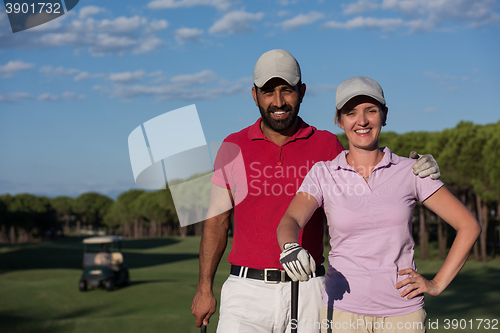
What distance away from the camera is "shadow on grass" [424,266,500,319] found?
15.0 m

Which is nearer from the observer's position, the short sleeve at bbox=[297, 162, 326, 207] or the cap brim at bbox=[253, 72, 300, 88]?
the short sleeve at bbox=[297, 162, 326, 207]

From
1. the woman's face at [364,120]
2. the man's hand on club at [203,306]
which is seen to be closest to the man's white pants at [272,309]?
the man's hand on club at [203,306]

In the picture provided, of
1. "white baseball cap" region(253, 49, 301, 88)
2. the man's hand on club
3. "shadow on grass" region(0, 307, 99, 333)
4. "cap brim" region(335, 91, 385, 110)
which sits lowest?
"shadow on grass" region(0, 307, 99, 333)

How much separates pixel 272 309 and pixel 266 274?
0.25 m

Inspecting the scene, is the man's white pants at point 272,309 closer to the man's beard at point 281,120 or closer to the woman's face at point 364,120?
the man's beard at point 281,120

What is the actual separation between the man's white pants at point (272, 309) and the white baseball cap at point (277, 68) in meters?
1.45

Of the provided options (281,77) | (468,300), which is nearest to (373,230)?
(281,77)

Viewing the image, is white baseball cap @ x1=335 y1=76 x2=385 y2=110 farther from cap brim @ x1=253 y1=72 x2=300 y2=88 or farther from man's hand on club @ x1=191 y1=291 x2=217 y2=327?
man's hand on club @ x1=191 y1=291 x2=217 y2=327

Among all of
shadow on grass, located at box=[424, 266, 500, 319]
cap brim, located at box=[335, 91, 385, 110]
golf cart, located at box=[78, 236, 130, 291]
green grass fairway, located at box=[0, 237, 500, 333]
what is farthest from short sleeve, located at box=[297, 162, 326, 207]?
golf cart, located at box=[78, 236, 130, 291]

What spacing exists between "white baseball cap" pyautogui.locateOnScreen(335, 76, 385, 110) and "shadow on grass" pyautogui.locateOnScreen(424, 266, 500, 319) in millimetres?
13374

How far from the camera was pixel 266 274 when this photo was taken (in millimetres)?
3672

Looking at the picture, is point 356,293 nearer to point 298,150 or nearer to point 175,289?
point 298,150

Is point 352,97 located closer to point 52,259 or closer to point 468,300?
point 468,300

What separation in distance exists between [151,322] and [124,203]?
327 feet
